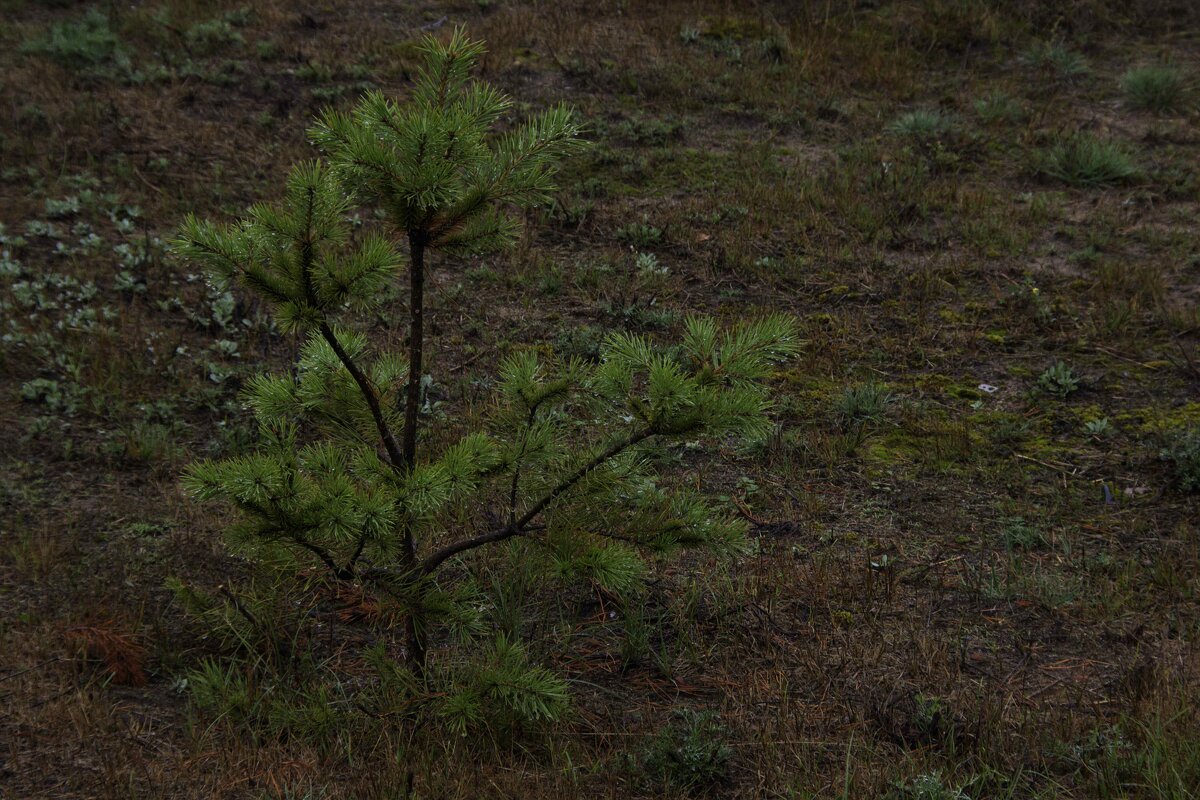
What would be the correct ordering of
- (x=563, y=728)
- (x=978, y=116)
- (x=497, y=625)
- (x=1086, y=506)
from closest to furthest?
Answer: 1. (x=563, y=728)
2. (x=497, y=625)
3. (x=1086, y=506)
4. (x=978, y=116)

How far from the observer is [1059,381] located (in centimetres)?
626

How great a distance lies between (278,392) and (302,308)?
485 mm

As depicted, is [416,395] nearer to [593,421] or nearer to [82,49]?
[593,421]

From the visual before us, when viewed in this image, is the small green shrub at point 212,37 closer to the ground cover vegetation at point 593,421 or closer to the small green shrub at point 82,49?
the ground cover vegetation at point 593,421

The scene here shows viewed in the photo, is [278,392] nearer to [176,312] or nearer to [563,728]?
[563,728]

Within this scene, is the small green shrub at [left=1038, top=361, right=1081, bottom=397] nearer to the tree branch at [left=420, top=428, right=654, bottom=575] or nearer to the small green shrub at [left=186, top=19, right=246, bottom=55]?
the tree branch at [left=420, top=428, right=654, bottom=575]

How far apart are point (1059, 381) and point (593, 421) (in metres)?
3.01

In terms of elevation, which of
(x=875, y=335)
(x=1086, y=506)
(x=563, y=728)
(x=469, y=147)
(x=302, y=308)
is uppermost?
(x=469, y=147)

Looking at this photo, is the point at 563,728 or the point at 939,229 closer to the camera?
the point at 563,728

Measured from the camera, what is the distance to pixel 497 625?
4355 mm

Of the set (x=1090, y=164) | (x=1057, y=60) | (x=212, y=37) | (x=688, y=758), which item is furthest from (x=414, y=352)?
(x=1057, y=60)

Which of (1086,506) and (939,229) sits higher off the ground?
(939,229)

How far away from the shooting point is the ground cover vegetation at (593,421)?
3.46 m

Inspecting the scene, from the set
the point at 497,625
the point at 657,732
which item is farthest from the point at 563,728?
the point at 497,625
